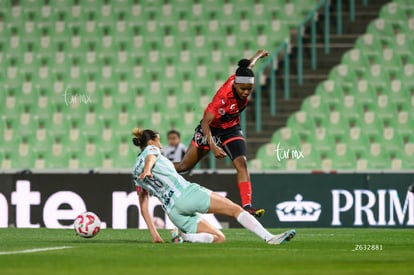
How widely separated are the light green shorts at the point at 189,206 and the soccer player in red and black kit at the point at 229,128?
1480 mm

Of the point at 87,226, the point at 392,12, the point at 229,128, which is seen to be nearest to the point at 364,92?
the point at 392,12

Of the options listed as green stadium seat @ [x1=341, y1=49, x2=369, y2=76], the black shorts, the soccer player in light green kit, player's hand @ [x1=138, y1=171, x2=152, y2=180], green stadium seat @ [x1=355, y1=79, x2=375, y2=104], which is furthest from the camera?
green stadium seat @ [x1=341, y1=49, x2=369, y2=76]

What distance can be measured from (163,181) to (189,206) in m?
0.42

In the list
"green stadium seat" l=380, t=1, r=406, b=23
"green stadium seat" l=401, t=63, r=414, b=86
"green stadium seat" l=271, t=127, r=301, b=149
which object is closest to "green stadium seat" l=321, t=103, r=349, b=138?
"green stadium seat" l=271, t=127, r=301, b=149

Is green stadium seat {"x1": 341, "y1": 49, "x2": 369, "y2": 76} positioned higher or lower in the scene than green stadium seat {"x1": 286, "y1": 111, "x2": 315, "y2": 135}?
higher

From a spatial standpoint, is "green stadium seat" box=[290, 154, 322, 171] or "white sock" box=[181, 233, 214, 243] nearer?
"white sock" box=[181, 233, 214, 243]

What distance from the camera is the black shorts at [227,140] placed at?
12312 millimetres

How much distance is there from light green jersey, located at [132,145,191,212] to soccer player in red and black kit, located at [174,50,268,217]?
1.32m

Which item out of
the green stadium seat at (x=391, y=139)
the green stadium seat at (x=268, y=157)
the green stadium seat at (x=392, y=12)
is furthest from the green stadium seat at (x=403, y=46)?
the green stadium seat at (x=268, y=157)

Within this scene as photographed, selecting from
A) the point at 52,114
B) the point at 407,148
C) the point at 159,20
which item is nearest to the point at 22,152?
the point at 52,114

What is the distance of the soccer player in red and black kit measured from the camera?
12023 millimetres

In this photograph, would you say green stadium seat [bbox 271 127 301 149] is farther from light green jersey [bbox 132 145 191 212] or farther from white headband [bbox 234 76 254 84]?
light green jersey [bbox 132 145 191 212]

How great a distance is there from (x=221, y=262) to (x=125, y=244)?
2.85 m

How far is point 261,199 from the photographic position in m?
16.5
